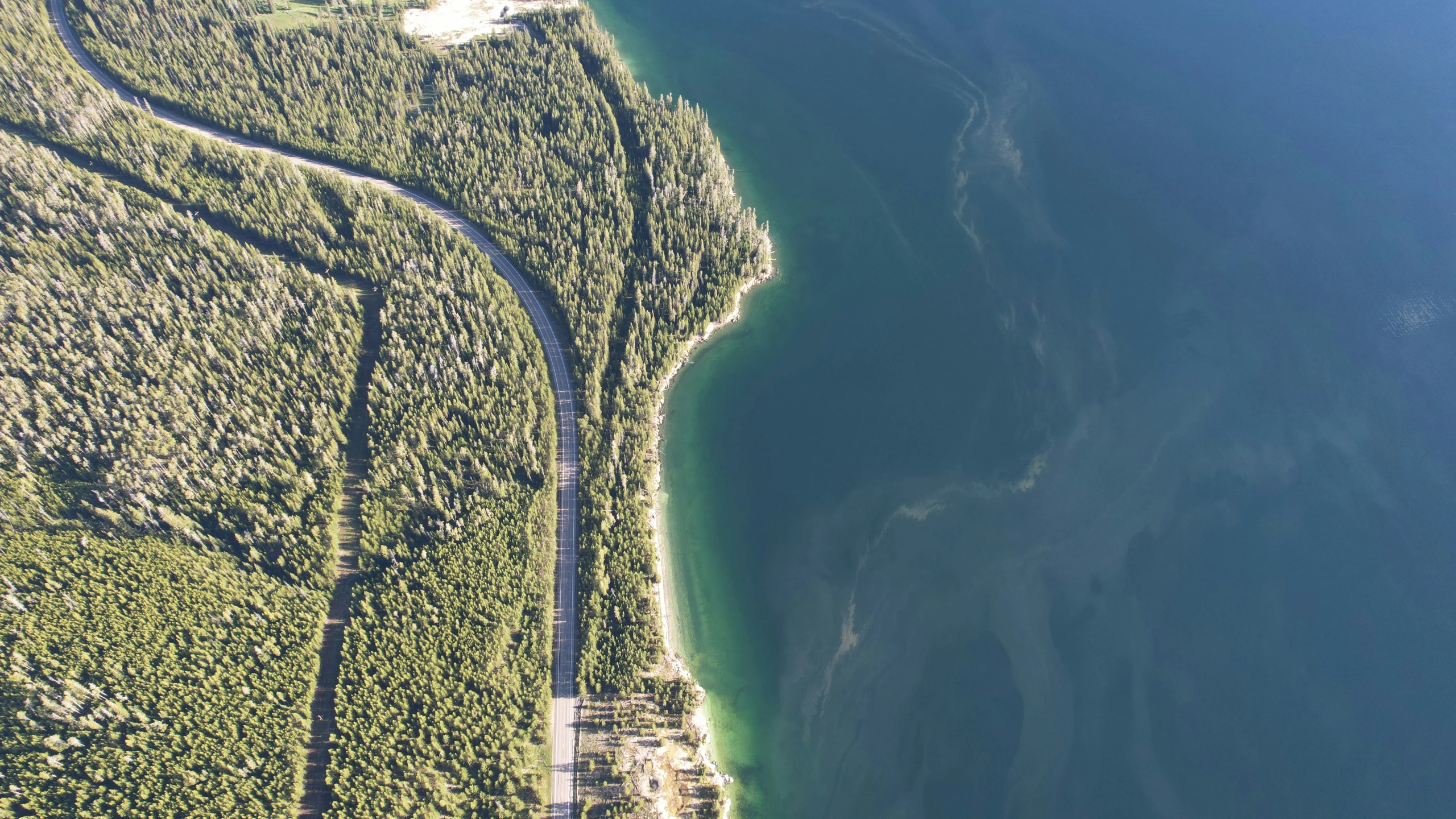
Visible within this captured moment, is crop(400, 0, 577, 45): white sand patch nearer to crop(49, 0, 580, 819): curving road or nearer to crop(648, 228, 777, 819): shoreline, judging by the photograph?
crop(49, 0, 580, 819): curving road

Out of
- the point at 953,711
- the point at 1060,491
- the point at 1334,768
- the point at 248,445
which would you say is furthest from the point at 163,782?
the point at 1334,768

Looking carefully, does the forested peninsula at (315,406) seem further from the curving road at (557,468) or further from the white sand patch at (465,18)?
the white sand patch at (465,18)

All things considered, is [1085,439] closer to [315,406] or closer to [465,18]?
[315,406]

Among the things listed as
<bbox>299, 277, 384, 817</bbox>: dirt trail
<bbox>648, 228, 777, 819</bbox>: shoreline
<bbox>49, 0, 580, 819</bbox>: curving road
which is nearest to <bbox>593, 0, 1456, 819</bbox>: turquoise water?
<bbox>648, 228, 777, 819</bbox>: shoreline

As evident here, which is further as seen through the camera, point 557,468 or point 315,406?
point 557,468

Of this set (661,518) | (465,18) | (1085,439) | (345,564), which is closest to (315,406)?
(345,564)
